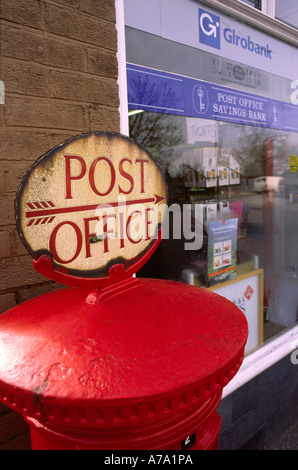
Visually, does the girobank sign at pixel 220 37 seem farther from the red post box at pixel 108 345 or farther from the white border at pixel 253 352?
the red post box at pixel 108 345

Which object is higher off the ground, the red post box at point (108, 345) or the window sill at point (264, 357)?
the red post box at point (108, 345)

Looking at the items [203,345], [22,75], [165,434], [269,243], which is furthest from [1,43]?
[269,243]

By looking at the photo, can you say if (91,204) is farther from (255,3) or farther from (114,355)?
(255,3)

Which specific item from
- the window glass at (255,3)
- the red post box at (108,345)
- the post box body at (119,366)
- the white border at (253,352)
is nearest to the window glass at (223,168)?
the white border at (253,352)

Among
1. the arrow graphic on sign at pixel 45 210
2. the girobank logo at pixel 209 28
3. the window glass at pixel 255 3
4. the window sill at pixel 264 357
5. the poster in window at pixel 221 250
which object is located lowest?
the window sill at pixel 264 357

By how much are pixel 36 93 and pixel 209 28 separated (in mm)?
1631

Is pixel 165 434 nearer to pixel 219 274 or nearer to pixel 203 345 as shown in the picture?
pixel 203 345

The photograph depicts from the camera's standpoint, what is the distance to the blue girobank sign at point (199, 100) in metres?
2.12

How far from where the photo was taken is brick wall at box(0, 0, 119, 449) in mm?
1493

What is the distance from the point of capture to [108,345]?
2.78 feet

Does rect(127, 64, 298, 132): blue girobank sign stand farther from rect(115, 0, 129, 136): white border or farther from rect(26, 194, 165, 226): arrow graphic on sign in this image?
rect(26, 194, 165, 226): arrow graphic on sign

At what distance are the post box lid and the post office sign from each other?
0.16m

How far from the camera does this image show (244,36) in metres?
2.77

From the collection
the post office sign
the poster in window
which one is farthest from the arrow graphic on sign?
the poster in window
